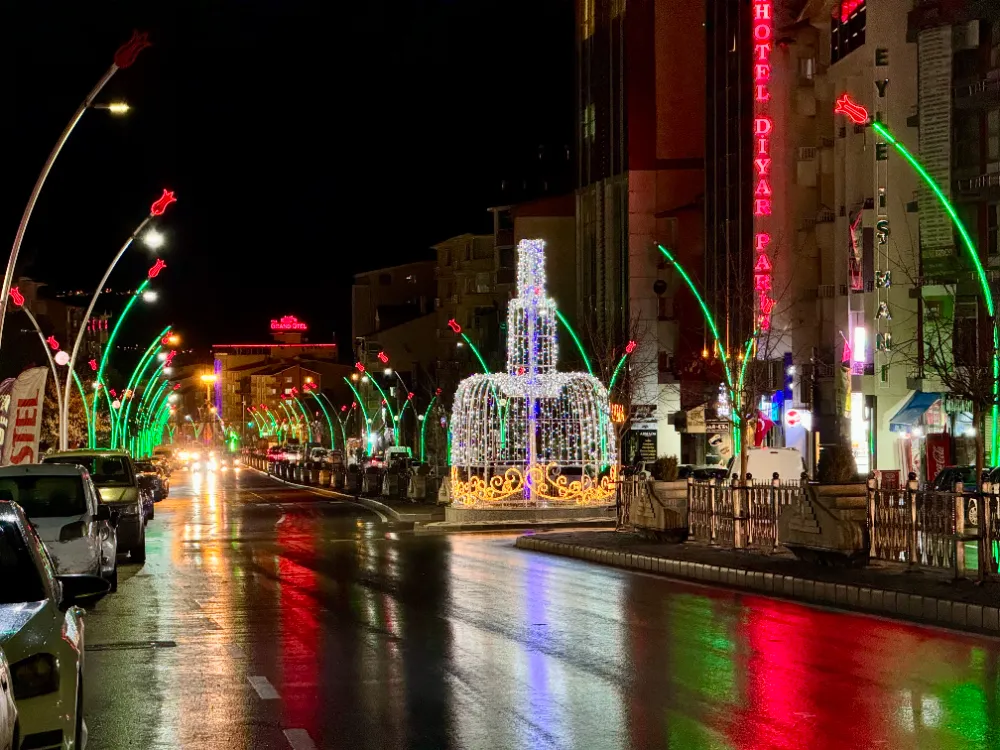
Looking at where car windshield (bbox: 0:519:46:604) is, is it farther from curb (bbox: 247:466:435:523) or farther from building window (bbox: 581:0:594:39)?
building window (bbox: 581:0:594:39)

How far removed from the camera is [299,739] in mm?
9984

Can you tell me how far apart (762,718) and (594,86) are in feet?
263

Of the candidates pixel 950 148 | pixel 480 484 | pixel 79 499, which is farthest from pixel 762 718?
pixel 950 148

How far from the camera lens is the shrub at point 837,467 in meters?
22.1

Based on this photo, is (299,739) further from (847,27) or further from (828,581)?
(847,27)

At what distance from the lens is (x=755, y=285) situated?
60.1m

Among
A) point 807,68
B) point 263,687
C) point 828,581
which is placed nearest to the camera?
point 263,687

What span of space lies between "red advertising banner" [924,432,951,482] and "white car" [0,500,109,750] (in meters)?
41.3

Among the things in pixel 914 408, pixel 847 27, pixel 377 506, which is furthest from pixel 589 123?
pixel 914 408

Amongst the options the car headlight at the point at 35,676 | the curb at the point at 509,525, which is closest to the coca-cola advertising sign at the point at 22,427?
the curb at the point at 509,525

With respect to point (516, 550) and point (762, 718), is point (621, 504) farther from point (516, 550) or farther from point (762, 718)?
point (762, 718)

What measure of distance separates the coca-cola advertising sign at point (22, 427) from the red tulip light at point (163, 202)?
4.45 metres

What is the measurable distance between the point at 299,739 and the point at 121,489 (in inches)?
796

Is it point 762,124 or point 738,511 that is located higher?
point 762,124
